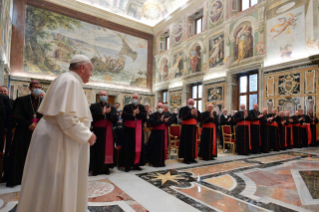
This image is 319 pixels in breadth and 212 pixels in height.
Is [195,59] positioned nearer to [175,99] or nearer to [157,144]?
[175,99]

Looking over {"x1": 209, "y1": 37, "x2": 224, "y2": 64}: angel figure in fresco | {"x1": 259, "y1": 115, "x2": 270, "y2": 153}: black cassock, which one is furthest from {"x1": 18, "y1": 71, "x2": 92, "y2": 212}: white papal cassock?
{"x1": 209, "y1": 37, "x2": 224, "y2": 64}: angel figure in fresco

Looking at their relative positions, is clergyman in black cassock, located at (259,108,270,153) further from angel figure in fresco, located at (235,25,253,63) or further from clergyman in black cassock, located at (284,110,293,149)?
angel figure in fresco, located at (235,25,253,63)

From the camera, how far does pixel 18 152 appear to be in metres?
3.54

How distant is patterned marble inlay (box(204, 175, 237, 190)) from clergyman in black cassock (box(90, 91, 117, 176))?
2.21 metres

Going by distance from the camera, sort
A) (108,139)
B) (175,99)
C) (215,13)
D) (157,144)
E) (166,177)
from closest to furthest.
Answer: (166,177), (108,139), (157,144), (215,13), (175,99)

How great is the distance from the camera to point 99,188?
3408mm

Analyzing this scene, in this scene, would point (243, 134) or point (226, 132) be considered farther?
point (226, 132)

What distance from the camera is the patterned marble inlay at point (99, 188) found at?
3.15 meters

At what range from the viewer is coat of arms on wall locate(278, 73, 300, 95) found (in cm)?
894

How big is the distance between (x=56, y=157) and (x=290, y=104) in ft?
33.5

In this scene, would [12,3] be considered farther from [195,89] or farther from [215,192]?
[215,192]

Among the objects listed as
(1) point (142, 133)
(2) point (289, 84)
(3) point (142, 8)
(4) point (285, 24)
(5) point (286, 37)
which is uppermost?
(3) point (142, 8)

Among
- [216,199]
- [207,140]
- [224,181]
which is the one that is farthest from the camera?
[207,140]

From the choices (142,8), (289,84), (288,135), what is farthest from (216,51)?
(142,8)
